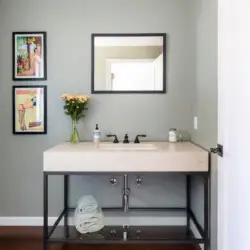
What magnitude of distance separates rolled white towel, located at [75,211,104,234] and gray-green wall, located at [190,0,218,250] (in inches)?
37.5

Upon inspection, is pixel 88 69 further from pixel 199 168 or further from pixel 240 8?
pixel 240 8

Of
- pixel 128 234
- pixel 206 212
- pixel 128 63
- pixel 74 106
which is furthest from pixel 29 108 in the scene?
pixel 206 212

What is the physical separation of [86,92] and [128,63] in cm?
54

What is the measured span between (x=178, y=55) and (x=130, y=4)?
740mm

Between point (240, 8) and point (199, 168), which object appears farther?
point (199, 168)

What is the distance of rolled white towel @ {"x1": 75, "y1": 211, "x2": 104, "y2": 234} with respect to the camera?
2.64 m

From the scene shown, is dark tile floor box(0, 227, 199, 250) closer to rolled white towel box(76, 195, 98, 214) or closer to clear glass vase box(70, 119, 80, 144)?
rolled white towel box(76, 195, 98, 214)

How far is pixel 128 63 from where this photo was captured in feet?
9.73

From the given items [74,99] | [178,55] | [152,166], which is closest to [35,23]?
[74,99]

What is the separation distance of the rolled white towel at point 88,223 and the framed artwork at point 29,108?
3.38 feet

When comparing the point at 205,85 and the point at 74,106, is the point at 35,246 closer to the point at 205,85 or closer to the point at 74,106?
the point at 74,106

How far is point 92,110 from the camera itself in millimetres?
3010

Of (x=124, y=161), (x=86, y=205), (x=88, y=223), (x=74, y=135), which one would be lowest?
(x=88, y=223)

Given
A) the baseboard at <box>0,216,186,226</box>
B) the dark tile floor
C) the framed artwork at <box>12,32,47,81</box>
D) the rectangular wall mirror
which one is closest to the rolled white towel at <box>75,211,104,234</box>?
the dark tile floor
